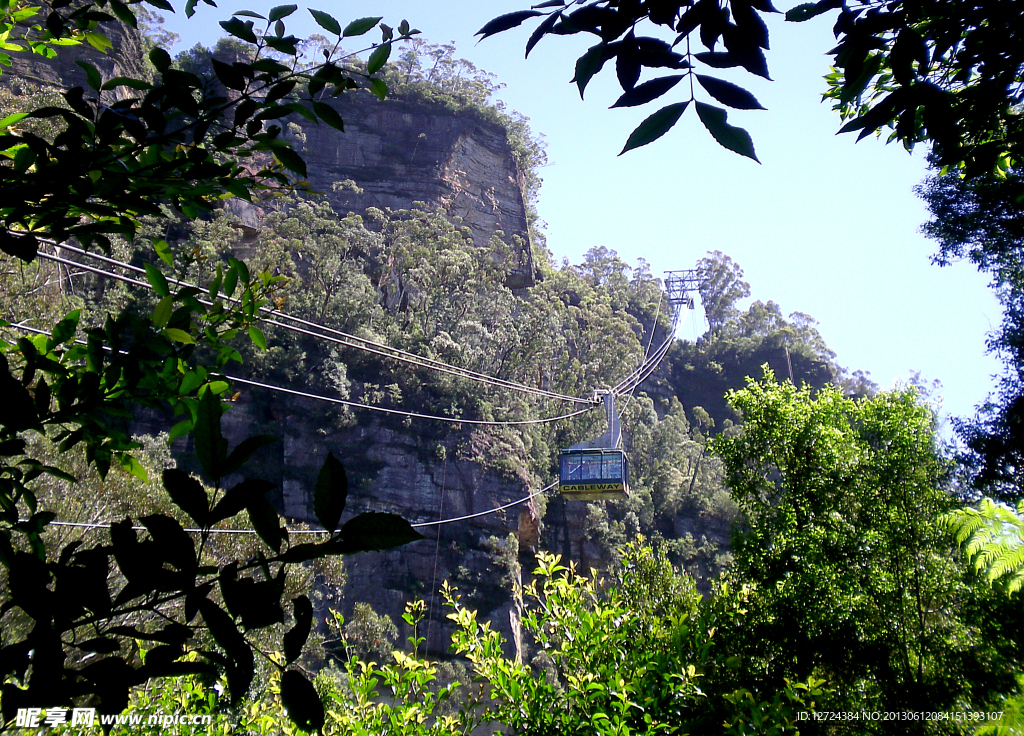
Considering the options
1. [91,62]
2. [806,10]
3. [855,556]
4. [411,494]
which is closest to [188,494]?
[806,10]

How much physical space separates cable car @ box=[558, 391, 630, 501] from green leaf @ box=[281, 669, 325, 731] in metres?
12.6

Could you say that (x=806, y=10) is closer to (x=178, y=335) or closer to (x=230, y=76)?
(x=230, y=76)

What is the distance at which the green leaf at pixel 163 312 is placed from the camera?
43.1 inches

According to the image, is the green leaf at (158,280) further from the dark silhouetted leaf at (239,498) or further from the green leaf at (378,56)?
the dark silhouetted leaf at (239,498)

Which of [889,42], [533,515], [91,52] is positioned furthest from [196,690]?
[91,52]

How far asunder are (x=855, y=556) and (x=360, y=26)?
6107mm

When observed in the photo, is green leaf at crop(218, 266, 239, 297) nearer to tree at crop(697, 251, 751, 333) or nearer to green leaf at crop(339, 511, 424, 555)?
green leaf at crop(339, 511, 424, 555)

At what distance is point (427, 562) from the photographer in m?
21.1

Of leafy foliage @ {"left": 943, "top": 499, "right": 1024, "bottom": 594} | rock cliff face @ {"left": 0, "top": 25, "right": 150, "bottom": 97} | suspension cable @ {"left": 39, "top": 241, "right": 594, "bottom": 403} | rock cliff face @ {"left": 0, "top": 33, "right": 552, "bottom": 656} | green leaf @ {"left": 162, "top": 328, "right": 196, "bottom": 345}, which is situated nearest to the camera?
green leaf @ {"left": 162, "top": 328, "right": 196, "bottom": 345}

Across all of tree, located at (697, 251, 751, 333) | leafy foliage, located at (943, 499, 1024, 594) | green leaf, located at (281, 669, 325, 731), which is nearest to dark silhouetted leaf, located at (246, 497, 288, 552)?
green leaf, located at (281, 669, 325, 731)

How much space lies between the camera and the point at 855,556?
5.80m

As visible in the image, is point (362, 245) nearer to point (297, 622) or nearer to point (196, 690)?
point (196, 690)

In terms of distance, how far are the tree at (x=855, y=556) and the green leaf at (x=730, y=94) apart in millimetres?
4554

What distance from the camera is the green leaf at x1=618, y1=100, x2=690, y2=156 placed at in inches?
27.3
